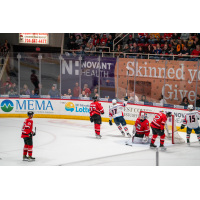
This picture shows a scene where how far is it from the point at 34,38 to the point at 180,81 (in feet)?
26.5

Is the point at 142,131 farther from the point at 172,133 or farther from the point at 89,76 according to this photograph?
the point at 89,76

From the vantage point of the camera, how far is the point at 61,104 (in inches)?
519

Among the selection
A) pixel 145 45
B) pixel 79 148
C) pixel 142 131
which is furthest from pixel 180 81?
pixel 79 148

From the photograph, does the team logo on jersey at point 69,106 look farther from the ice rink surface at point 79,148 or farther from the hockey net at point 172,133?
the hockey net at point 172,133

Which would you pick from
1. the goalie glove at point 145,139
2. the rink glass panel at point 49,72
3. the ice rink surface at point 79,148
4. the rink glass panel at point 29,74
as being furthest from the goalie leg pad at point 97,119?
the rink glass panel at point 29,74

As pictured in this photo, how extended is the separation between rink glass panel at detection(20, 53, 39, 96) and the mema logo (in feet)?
1.14

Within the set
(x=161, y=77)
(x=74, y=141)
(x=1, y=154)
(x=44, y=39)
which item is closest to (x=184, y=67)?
(x=161, y=77)

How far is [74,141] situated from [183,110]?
3.78m

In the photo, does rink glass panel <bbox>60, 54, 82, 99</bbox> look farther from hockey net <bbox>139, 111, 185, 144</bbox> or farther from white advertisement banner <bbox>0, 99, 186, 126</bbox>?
Answer: hockey net <bbox>139, 111, 185, 144</bbox>

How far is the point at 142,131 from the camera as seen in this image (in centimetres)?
871

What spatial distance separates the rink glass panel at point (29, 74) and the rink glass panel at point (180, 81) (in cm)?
544

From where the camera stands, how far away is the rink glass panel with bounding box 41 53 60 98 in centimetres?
1311

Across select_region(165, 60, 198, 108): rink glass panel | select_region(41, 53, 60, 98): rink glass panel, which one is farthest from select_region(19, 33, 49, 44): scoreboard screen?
select_region(165, 60, 198, 108): rink glass panel
